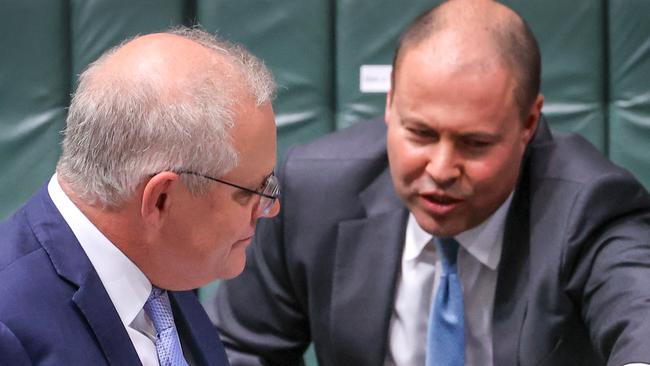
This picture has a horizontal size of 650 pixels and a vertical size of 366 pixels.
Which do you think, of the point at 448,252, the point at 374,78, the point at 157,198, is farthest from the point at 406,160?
the point at 374,78

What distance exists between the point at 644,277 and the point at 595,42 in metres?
0.89

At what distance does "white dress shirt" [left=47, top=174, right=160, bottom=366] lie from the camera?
4.13 ft

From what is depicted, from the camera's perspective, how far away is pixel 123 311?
4.24 ft

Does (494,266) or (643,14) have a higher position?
(643,14)

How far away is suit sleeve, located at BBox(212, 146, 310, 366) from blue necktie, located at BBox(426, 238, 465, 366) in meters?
0.26

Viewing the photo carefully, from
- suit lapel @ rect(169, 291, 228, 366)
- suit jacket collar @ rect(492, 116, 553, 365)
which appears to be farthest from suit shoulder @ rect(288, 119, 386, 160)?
suit lapel @ rect(169, 291, 228, 366)

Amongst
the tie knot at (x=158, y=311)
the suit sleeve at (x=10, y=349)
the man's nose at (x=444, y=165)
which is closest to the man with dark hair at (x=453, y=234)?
the man's nose at (x=444, y=165)

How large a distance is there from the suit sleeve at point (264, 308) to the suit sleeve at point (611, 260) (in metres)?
0.47

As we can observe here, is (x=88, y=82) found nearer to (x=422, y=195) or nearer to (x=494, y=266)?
(x=422, y=195)

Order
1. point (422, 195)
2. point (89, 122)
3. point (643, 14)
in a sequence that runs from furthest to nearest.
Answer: point (643, 14) → point (422, 195) → point (89, 122)

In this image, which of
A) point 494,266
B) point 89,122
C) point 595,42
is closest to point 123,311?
point 89,122


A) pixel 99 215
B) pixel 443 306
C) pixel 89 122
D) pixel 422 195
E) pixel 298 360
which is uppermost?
pixel 89 122

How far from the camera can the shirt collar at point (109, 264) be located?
4.13ft

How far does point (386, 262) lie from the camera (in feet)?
6.16
